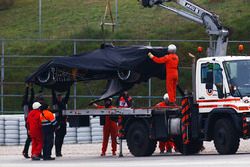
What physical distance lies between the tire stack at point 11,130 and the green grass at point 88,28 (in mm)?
5261

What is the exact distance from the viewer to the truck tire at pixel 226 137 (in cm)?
2591

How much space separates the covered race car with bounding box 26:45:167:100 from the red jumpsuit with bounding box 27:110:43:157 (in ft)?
6.53

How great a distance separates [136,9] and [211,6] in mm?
3776

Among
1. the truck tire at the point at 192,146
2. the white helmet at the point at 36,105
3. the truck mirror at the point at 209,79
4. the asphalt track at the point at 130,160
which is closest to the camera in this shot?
the asphalt track at the point at 130,160

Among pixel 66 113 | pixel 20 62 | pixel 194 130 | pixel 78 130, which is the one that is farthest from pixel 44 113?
pixel 20 62

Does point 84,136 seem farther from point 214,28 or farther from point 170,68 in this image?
point 170,68

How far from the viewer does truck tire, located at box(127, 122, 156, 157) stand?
2750cm

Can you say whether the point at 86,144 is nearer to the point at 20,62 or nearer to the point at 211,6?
the point at 20,62

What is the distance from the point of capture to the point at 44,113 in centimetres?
2680

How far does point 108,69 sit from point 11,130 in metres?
8.14

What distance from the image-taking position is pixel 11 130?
34.8m

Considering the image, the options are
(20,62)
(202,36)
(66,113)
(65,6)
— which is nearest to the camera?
(66,113)

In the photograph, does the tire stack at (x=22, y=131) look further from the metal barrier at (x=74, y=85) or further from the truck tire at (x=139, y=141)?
the truck tire at (x=139, y=141)

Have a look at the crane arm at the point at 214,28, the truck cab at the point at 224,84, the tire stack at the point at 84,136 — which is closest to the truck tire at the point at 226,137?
the truck cab at the point at 224,84
